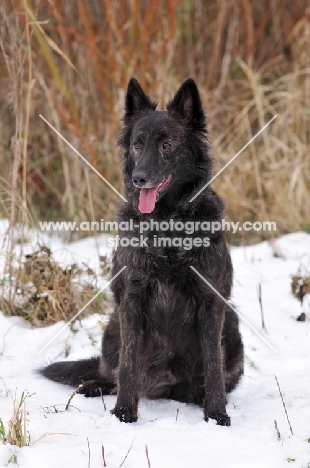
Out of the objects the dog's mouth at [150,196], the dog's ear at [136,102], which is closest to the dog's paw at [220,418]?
the dog's mouth at [150,196]

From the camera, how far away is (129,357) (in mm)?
3420

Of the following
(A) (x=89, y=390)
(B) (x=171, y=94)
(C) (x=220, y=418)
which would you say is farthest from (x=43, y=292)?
(B) (x=171, y=94)

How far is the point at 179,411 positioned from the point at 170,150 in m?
1.39

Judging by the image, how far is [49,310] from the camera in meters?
4.66

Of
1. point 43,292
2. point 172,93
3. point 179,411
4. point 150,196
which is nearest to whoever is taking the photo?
point 150,196

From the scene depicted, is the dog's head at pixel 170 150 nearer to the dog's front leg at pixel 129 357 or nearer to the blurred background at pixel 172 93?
the dog's front leg at pixel 129 357

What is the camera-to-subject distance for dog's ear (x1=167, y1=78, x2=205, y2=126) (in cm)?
352

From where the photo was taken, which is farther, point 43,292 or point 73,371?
point 43,292

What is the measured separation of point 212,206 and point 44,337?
1654mm

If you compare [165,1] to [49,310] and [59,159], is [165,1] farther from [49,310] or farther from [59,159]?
[49,310]

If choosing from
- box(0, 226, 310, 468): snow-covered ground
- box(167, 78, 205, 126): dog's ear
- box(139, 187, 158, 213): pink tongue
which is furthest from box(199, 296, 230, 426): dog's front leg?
box(167, 78, 205, 126): dog's ear

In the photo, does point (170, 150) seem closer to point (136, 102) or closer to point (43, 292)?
point (136, 102)

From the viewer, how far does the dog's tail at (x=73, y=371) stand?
3.87 meters

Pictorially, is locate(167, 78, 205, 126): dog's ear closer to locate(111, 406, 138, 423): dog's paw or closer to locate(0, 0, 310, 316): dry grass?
locate(111, 406, 138, 423): dog's paw
